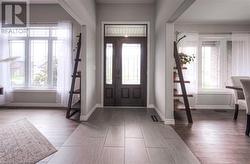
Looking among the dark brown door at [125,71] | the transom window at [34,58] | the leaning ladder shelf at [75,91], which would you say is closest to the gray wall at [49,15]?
the transom window at [34,58]

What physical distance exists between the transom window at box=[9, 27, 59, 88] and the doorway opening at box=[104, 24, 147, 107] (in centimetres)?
167

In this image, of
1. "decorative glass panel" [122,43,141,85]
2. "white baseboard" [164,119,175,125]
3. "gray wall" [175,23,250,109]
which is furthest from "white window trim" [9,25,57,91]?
"gray wall" [175,23,250,109]

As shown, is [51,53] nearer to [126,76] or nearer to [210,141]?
[126,76]

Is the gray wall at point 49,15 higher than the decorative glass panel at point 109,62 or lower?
higher

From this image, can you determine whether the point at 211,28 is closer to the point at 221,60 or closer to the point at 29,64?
the point at 221,60

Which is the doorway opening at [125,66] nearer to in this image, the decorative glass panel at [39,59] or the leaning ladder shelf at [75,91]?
the leaning ladder shelf at [75,91]

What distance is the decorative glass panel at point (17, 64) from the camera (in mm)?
6672

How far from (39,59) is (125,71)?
8.90 ft

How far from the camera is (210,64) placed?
6.73 metres

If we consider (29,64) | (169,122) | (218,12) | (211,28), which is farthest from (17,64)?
(211,28)

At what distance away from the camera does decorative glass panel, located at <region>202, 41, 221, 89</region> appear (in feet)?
22.1

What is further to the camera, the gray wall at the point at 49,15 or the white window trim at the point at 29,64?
the white window trim at the point at 29,64

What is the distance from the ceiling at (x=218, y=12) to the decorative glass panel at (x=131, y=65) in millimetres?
1656

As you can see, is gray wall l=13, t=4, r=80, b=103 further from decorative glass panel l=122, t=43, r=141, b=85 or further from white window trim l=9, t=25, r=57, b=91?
decorative glass panel l=122, t=43, r=141, b=85
